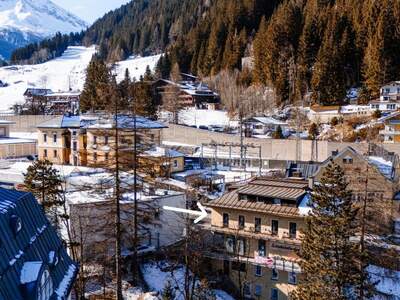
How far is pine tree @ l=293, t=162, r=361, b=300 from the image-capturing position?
17.9 meters

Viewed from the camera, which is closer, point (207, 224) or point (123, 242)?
point (123, 242)

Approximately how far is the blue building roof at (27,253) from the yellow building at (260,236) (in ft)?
46.7

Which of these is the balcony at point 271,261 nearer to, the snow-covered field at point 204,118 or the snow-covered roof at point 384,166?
the snow-covered roof at point 384,166

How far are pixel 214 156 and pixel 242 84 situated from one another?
98.8ft

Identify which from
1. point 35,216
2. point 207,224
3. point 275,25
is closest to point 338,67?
point 275,25

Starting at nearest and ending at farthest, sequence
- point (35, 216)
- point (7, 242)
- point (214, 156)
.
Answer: point (7, 242) → point (35, 216) → point (214, 156)

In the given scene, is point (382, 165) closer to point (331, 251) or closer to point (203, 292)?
point (331, 251)

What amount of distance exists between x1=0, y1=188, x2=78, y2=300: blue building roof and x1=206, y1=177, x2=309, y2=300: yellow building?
46.7 ft

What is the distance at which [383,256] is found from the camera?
24484mm

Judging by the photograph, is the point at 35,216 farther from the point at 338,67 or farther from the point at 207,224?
the point at 338,67

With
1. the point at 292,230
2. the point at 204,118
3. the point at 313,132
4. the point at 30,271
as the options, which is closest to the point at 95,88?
the point at 204,118

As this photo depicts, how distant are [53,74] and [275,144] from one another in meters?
103

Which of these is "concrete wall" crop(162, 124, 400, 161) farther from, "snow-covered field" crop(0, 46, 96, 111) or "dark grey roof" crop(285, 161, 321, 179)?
"snow-covered field" crop(0, 46, 96, 111)

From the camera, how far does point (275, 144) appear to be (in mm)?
47781
